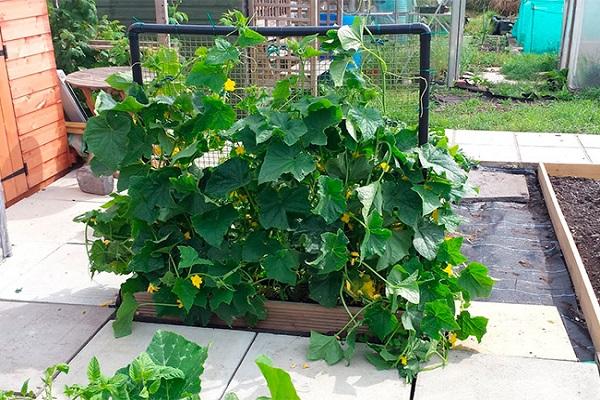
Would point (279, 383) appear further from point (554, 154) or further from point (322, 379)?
point (554, 154)

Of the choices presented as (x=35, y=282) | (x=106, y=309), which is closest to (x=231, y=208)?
(x=106, y=309)

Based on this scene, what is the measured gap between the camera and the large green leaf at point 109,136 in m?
2.73

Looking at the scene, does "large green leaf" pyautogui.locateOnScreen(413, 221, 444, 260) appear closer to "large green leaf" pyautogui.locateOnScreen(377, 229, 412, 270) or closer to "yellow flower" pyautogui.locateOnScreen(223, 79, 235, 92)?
"large green leaf" pyautogui.locateOnScreen(377, 229, 412, 270)

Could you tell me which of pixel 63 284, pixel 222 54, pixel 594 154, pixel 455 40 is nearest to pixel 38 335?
pixel 63 284

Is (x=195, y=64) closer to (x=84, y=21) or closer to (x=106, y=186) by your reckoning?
(x=106, y=186)

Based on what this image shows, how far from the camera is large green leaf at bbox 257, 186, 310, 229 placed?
2693 mm

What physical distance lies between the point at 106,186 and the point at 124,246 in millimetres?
1755

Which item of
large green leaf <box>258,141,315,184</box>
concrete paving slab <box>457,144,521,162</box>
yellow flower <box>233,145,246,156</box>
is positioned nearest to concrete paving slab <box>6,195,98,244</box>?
yellow flower <box>233,145,246,156</box>

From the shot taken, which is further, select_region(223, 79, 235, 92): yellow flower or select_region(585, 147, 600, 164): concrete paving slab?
select_region(585, 147, 600, 164): concrete paving slab

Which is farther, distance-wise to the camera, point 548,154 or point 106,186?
point 548,154

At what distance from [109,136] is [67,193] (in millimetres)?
2190

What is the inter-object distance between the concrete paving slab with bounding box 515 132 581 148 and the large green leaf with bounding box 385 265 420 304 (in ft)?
11.8

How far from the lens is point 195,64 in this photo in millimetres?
2725

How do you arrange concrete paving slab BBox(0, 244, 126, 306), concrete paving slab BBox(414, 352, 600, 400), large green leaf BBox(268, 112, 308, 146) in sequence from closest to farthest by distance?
1. concrete paving slab BBox(414, 352, 600, 400)
2. large green leaf BBox(268, 112, 308, 146)
3. concrete paving slab BBox(0, 244, 126, 306)
